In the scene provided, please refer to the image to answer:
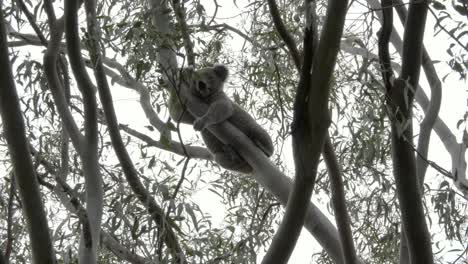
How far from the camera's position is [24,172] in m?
2.09

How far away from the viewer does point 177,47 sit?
8.13 ft

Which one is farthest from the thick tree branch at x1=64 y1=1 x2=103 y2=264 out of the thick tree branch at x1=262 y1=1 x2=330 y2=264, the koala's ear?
the koala's ear

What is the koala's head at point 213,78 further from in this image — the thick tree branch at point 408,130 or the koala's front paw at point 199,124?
the thick tree branch at point 408,130

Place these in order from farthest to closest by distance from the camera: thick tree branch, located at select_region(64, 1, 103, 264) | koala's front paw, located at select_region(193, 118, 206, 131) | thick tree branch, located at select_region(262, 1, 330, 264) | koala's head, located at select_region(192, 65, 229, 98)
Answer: koala's head, located at select_region(192, 65, 229, 98)
koala's front paw, located at select_region(193, 118, 206, 131)
thick tree branch, located at select_region(64, 1, 103, 264)
thick tree branch, located at select_region(262, 1, 330, 264)

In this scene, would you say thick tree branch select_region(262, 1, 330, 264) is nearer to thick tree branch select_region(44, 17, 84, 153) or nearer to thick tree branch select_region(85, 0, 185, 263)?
thick tree branch select_region(85, 0, 185, 263)

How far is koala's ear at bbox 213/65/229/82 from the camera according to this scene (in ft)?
14.3

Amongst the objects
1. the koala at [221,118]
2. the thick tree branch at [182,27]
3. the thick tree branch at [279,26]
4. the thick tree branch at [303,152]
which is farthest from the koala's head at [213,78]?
the thick tree branch at [303,152]

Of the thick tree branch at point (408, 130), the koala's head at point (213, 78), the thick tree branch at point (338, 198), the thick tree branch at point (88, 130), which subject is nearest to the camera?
the thick tree branch at point (408, 130)

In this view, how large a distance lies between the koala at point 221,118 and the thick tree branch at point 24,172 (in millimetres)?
1398

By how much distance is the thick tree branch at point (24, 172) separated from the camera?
2053mm

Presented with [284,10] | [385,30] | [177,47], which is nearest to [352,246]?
[385,30]

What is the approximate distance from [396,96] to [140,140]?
1.93 metres

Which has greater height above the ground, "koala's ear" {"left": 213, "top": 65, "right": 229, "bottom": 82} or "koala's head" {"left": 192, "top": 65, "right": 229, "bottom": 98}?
"koala's ear" {"left": 213, "top": 65, "right": 229, "bottom": 82}

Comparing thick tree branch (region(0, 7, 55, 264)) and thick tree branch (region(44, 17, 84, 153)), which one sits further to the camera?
thick tree branch (region(44, 17, 84, 153))
